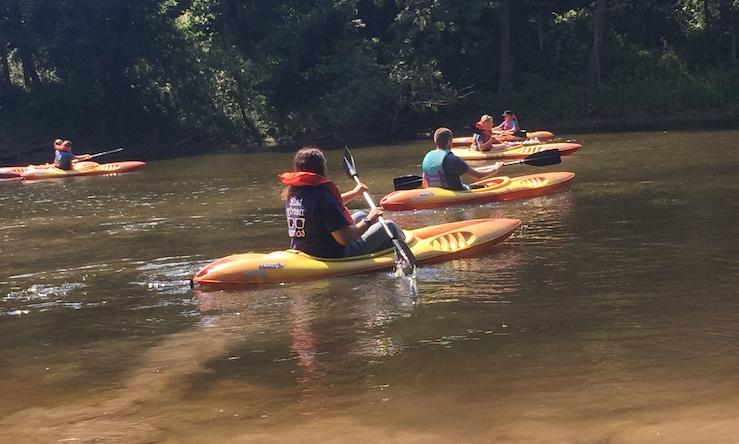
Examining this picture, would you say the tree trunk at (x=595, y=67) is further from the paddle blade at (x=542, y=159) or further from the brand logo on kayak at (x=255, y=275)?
the brand logo on kayak at (x=255, y=275)

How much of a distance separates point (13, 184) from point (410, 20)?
48.4ft

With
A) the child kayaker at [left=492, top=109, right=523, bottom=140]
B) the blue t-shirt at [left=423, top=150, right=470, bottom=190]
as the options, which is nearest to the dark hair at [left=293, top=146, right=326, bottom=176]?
the blue t-shirt at [left=423, top=150, right=470, bottom=190]

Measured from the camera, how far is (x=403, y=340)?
21.2 feet

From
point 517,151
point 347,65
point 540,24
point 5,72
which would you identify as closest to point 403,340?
point 517,151

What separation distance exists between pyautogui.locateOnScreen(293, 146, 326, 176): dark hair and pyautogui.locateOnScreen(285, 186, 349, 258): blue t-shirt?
0.49 ft

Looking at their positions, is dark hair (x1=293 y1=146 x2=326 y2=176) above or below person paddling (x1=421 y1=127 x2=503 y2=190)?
above

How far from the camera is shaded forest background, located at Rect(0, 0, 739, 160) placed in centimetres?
3103

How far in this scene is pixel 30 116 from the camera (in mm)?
35156

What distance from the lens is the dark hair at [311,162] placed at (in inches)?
320

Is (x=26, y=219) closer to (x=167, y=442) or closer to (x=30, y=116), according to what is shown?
(x=167, y=442)

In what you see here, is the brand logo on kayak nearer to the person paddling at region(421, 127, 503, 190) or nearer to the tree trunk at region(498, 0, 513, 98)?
the person paddling at region(421, 127, 503, 190)

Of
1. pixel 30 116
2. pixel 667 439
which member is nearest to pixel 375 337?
pixel 667 439

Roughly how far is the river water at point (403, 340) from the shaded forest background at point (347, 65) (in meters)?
19.1

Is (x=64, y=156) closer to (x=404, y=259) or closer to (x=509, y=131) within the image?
(x=509, y=131)
